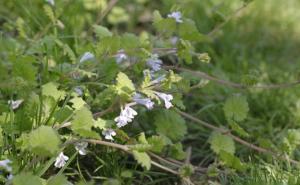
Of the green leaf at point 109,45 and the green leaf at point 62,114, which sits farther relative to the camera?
the green leaf at point 109,45

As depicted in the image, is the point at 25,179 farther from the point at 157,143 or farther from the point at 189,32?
the point at 189,32

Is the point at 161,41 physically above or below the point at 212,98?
above

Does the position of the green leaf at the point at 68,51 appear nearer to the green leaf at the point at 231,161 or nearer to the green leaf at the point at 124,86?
the green leaf at the point at 124,86

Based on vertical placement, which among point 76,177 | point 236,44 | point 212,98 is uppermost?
point 236,44

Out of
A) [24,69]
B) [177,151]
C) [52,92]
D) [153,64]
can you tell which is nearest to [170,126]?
[177,151]

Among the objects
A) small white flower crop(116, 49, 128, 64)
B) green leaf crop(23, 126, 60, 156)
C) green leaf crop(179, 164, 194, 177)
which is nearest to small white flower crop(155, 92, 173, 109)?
green leaf crop(179, 164, 194, 177)

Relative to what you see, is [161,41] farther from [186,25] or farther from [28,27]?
[28,27]

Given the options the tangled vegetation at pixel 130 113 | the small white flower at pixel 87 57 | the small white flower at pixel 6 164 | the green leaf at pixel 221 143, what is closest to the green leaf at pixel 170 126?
the tangled vegetation at pixel 130 113

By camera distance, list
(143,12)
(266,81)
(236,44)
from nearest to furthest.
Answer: (266,81), (236,44), (143,12)

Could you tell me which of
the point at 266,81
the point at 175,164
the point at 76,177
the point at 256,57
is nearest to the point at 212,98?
the point at 266,81
